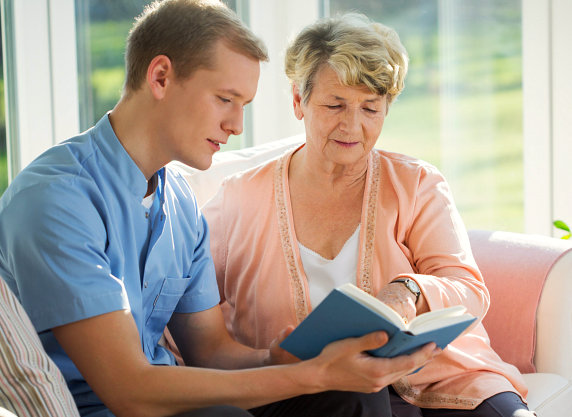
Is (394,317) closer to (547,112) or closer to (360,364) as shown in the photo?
(360,364)

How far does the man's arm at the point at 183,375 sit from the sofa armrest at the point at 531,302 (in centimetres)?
81

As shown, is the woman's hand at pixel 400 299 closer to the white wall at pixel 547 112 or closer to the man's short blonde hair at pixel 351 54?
the man's short blonde hair at pixel 351 54

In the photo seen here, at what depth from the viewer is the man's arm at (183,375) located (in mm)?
1275

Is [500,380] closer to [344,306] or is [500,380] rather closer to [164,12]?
[344,306]

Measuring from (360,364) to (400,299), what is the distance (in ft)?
1.14

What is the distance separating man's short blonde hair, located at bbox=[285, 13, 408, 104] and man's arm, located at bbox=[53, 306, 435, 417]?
31.2 inches

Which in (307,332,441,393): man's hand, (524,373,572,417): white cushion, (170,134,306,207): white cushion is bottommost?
(524,373,572,417): white cushion

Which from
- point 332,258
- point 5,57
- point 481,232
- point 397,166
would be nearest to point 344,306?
point 332,258

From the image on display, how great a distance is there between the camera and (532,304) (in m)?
2.00

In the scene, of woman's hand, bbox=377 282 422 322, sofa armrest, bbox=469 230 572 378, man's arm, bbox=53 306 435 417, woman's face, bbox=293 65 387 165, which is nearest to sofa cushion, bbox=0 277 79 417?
man's arm, bbox=53 306 435 417

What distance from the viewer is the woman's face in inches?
72.6

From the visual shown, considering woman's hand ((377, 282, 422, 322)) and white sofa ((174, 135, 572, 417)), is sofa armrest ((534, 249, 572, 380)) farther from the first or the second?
woman's hand ((377, 282, 422, 322))

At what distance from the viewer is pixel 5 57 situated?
2584 mm

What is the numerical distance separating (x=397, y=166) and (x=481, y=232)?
19.1 inches
